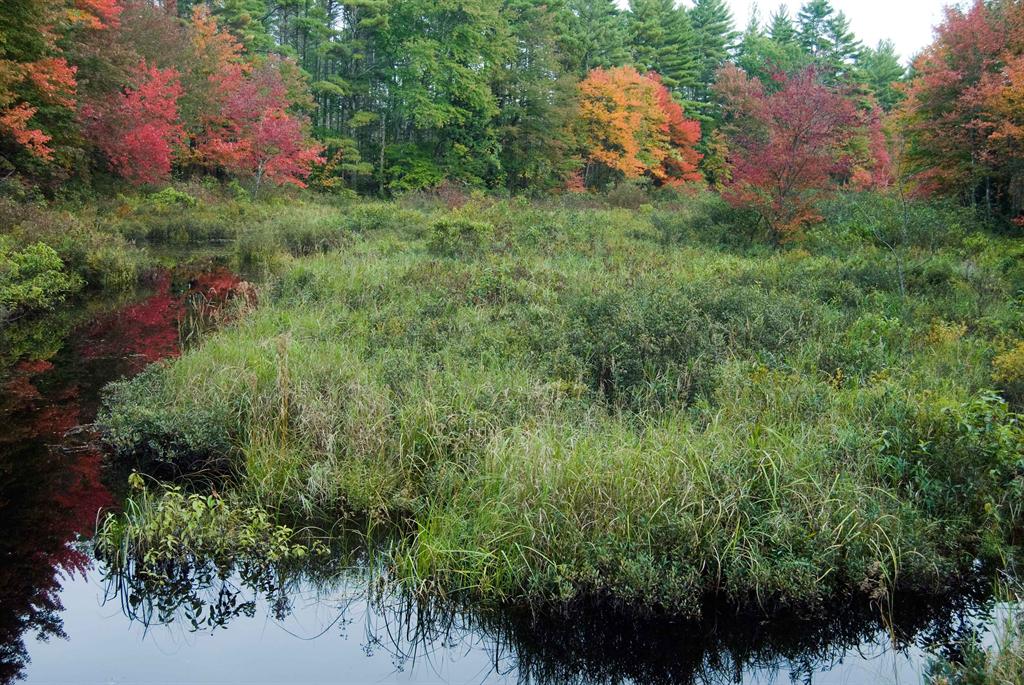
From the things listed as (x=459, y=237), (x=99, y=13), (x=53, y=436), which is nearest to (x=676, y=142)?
(x=99, y=13)

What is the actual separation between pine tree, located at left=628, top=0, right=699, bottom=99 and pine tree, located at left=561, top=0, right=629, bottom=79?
7.96ft

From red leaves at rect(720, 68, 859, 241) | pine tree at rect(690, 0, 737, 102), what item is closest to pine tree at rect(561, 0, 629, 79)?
pine tree at rect(690, 0, 737, 102)

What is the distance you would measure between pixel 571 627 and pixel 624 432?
194 cm

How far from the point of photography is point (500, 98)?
124 ft

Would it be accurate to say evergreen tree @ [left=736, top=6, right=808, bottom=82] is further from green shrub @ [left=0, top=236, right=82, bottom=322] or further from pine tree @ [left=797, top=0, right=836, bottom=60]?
green shrub @ [left=0, top=236, right=82, bottom=322]

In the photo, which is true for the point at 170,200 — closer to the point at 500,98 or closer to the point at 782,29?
the point at 500,98

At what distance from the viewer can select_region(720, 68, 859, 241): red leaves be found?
1705cm

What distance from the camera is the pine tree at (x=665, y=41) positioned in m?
44.8

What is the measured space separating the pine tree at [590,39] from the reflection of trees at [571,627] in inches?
1494

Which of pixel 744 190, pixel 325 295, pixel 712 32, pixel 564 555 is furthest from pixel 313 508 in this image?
pixel 712 32

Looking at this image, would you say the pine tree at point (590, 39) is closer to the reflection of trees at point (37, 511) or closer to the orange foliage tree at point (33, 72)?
the orange foliage tree at point (33, 72)

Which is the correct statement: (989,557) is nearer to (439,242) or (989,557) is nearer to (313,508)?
(313,508)

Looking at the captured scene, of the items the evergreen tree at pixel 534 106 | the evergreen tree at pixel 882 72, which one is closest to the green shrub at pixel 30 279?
the evergreen tree at pixel 534 106

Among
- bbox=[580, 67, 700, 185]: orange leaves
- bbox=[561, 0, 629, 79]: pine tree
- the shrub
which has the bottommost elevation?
the shrub
